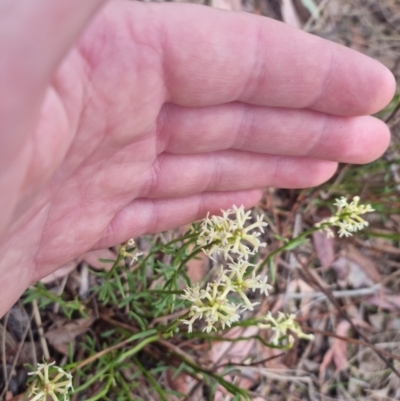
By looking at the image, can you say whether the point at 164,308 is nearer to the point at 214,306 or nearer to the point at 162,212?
the point at 162,212

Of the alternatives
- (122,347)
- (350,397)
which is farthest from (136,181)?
(350,397)

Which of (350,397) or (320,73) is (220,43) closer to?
(320,73)

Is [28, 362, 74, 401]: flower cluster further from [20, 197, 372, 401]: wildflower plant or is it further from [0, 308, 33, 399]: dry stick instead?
[0, 308, 33, 399]: dry stick

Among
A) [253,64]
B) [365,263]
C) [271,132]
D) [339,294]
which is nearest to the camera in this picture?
[253,64]

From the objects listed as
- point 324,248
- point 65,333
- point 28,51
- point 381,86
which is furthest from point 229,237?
point 324,248

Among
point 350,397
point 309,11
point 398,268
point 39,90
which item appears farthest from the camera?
point 309,11

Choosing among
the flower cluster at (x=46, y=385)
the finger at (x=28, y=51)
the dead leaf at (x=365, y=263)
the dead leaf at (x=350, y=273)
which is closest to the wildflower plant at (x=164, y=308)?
Answer: the flower cluster at (x=46, y=385)

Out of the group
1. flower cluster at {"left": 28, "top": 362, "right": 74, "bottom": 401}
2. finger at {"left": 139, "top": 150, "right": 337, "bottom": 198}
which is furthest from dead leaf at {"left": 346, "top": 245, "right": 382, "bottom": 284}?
flower cluster at {"left": 28, "top": 362, "right": 74, "bottom": 401}
